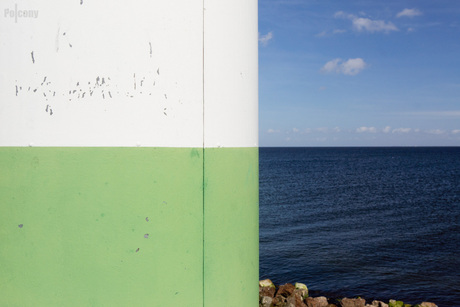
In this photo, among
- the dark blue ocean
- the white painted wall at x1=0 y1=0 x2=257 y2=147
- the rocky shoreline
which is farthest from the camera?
the dark blue ocean

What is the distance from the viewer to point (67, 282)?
9.93 feet

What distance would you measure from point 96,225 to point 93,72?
1008mm

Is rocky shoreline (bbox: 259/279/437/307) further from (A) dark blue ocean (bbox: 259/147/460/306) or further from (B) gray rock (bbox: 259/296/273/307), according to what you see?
(A) dark blue ocean (bbox: 259/147/460/306)

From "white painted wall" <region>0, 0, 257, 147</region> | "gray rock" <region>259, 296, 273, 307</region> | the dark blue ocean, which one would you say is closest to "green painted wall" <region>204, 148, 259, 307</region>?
"white painted wall" <region>0, 0, 257, 147</region>

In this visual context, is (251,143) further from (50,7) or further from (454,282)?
(454,282)

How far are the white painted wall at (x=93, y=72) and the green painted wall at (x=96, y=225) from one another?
123 millimetres

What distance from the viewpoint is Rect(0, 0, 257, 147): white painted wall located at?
2.98 m

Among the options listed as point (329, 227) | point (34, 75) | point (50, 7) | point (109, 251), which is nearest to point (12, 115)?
point (34, 75)

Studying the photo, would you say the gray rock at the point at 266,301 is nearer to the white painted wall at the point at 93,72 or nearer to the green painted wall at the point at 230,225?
the green painted wall at the point at 230,225

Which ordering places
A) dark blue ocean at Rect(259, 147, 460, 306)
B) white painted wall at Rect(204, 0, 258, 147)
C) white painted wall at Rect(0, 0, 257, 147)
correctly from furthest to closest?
dark blue ocean at Rect(259, 147, 460, 306), white painted wall at Rect(204, 0, 258, 147), white painted wall at Rect(0, 0, 257, 147)

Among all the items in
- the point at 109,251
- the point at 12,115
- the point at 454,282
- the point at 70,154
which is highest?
the point at 12,115

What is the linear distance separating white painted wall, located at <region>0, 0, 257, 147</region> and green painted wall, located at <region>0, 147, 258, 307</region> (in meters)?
0.12

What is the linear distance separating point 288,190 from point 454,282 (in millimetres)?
28058

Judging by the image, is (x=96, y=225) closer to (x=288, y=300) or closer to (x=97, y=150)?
(x=97, y=150)
